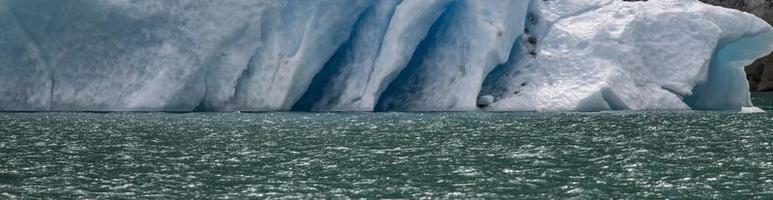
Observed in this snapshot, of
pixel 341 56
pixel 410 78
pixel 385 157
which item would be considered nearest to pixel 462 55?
pixel 410 78

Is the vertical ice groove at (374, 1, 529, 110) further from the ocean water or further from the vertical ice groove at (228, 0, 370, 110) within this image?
the ocean water

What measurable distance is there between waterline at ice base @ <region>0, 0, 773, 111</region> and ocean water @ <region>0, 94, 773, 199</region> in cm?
374

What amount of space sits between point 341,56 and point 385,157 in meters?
17.4

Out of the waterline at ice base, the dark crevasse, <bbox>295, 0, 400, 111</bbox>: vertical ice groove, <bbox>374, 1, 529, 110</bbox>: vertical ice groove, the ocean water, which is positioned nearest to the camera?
the ocean water

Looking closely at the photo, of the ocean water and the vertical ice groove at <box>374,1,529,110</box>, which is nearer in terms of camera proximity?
the ocean water

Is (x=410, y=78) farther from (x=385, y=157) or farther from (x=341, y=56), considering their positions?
(x=385, y=157)

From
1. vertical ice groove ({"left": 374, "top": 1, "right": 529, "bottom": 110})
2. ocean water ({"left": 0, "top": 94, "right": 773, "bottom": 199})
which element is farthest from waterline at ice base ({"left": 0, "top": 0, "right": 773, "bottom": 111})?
ocean water ({"left": 0, "top": 94, "right": 773, "bottom": 199})

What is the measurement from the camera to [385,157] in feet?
65.6

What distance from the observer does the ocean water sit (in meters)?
15.4

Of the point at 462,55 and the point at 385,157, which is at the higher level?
the point at 462,55

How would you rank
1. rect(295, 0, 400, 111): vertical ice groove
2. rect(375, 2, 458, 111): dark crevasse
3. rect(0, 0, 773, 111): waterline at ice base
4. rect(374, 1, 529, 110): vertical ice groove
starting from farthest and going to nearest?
rect(375, 2, 458, 111): dark crevasse, rect(295, 0, 400, 111): vertical ice groove, rect(374, 1, 529, 110): vertical ice groove, rect(0, 0, 773, 111): waterline at ice base

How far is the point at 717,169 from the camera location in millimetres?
17750

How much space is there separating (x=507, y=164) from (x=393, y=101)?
18461 millimetres

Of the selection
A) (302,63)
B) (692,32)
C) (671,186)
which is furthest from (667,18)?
(671,186)
